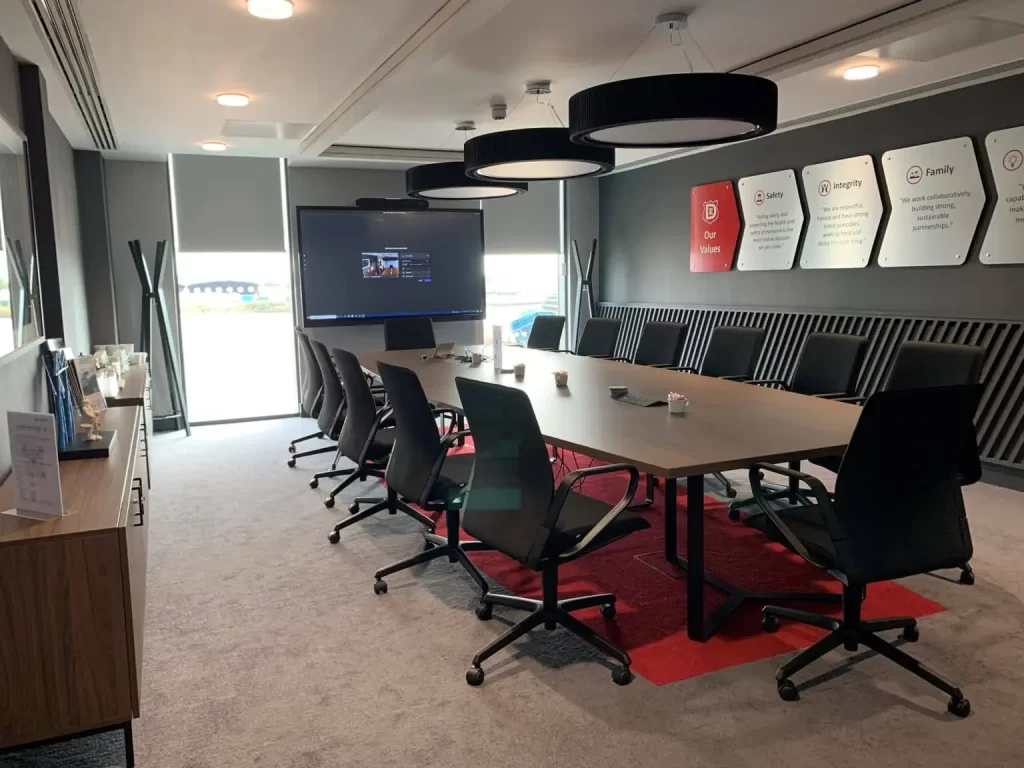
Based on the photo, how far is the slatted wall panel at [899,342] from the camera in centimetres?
496

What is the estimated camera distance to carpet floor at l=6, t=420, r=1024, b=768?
2.31 m

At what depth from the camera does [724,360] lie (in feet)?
17.3

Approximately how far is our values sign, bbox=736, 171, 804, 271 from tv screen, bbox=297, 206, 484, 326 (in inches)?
113

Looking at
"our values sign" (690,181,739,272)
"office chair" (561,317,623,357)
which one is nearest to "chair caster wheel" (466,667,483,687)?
"office chair" (561,317,623,357)

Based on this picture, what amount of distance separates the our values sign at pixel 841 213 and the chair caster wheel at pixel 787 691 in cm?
423

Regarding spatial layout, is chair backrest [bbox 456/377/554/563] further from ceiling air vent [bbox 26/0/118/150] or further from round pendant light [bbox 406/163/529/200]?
round pendant light [bbox 406/163/529/200]

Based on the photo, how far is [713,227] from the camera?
7.43 metres

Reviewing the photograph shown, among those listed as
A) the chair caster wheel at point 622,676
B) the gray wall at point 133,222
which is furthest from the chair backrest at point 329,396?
the gray wall at point 133,222

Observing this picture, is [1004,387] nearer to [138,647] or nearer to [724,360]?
[724,360]

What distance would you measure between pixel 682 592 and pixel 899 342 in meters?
3.25

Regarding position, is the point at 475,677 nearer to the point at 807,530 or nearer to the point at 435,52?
the point at 807,530

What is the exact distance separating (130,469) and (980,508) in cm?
449

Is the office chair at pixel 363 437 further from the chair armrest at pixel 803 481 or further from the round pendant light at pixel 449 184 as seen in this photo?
the chair armrest at pixel 803 481

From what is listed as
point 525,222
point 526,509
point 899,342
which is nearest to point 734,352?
point 899,342
